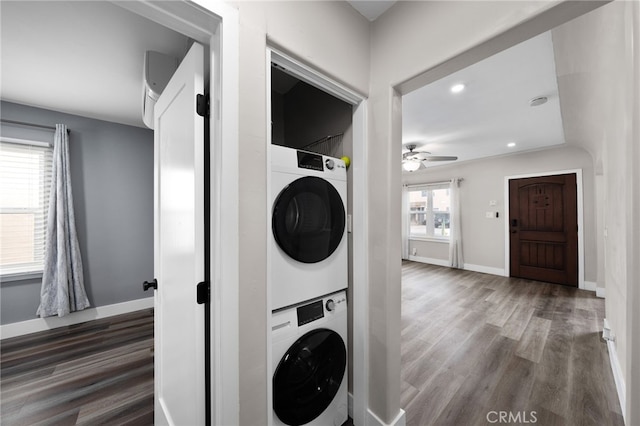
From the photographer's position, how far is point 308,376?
1247 millimetres

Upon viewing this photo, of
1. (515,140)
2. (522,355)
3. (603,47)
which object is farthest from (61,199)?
(515,140)

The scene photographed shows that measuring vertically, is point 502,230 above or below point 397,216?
below

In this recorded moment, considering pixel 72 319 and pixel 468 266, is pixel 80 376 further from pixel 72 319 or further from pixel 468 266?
pixel 468 266

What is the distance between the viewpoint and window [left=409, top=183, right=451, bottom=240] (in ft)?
19.4

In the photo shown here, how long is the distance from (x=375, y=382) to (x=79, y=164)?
152 inches

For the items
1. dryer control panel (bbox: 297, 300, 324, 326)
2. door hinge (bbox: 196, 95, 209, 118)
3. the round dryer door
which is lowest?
the round dryer door

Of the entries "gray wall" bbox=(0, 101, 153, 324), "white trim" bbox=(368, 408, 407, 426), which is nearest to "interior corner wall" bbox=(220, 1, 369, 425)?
"white trim" bbox=(368, 408, 407, 426)

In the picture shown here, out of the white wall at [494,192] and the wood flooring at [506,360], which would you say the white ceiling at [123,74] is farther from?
the wood flooring at [506,360]

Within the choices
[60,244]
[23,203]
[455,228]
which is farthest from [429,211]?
[23,203]

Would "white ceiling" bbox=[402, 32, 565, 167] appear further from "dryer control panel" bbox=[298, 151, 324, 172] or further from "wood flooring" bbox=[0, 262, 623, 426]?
"wood flooring" bbox=[0, 262, 623, 426]

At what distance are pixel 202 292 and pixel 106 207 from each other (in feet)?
10.2

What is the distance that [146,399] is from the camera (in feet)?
5.57

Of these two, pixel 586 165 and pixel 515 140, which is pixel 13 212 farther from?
pixel 586 165

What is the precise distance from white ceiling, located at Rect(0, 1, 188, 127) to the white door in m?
0.68
